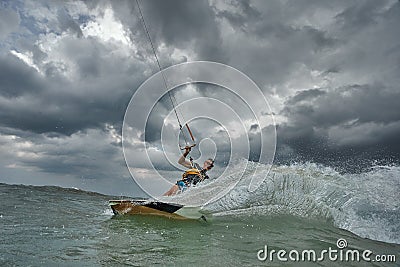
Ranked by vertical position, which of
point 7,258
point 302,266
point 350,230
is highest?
point 350,230

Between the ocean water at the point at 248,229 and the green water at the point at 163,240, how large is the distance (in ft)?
0.05

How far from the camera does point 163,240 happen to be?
611cm

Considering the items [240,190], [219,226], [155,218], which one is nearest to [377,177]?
[240,190]

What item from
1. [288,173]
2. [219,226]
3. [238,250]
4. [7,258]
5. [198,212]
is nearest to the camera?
[7,258]

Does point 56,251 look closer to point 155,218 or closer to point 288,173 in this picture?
point 155,218

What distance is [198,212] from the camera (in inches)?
340

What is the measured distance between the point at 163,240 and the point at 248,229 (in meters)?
2.45

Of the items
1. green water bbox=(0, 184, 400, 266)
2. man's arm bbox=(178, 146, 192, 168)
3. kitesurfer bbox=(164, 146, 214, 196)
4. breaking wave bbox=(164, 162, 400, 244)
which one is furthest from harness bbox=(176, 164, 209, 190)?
green water bbox=(0, 184, 400, 266)

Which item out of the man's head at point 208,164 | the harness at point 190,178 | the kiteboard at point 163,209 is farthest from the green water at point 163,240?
the man's head at point 208,164

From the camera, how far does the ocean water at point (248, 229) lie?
4.86 m

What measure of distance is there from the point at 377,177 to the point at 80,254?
9.06 meters

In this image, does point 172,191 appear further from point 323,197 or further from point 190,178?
point 323,197

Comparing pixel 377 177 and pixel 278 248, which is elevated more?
pixel 377 177

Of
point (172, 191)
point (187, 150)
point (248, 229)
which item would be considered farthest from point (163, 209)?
point (187, 150)
